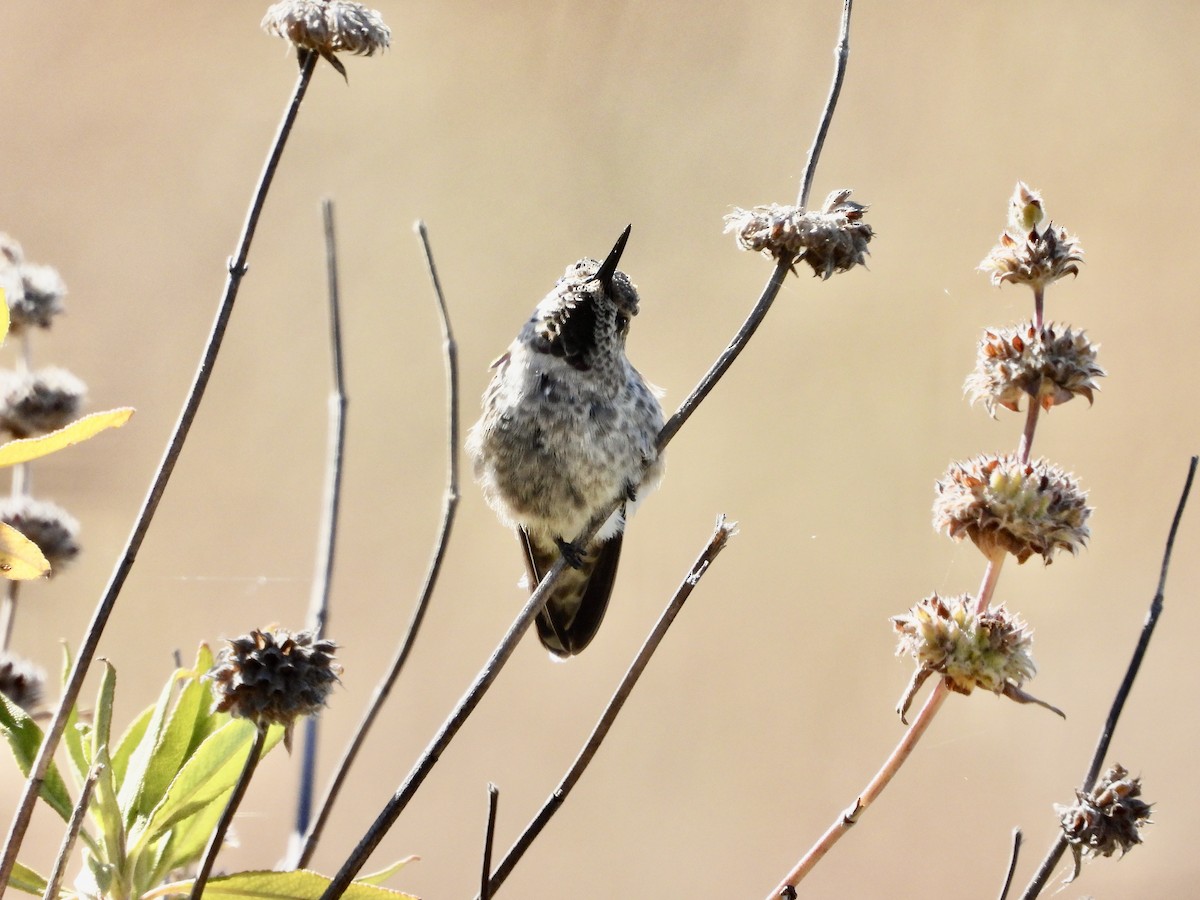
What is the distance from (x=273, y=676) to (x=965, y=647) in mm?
462

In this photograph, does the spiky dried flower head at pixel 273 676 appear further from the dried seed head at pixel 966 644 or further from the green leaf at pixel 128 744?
→ the dried seed head at pixel 966 644

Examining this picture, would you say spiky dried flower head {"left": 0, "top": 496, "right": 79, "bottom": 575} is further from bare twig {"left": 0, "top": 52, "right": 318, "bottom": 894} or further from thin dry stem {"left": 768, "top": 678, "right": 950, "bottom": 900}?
thin dry stem {"left": 768, "top": 678, "right": 950, "bottom": 900}

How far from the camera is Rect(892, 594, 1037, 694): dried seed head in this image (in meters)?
0.79

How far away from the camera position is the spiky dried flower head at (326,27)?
86 centimetres

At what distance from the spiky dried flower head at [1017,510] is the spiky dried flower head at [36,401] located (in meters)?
0.93

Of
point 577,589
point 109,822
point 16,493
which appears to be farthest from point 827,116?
point 577,589

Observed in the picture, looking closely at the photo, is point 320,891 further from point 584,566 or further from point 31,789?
point 584,566

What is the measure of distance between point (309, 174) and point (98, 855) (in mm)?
2965

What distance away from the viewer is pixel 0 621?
1176mm

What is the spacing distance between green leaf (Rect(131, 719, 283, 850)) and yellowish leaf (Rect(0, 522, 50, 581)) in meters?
0.17

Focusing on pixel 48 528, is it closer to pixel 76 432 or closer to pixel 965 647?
pixel 76 432

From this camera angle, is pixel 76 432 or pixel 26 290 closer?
pixel 76 432

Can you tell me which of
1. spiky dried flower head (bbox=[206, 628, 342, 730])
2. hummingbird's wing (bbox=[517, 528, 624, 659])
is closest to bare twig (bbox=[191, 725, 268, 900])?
spiky dried flower head (bbox=[206, 628, 342, 730])

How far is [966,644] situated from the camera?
2.61 feet
